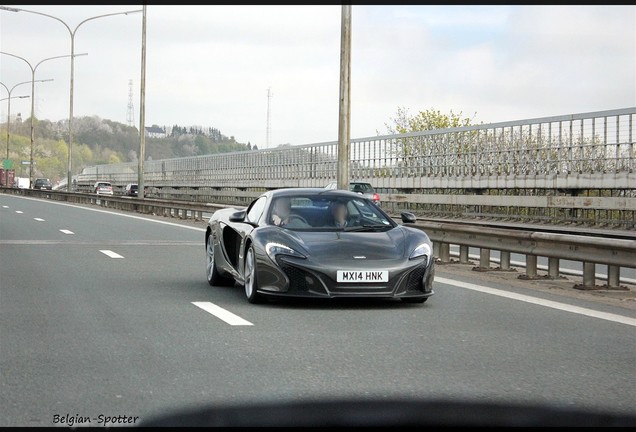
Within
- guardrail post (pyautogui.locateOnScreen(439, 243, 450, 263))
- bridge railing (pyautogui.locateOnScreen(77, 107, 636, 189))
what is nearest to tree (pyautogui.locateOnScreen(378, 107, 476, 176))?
bridge railing (pyautogui.locateOnScreen(77, 107, 636, 189))

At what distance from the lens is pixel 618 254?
11.9 m

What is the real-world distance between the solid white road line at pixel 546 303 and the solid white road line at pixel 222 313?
3269mm

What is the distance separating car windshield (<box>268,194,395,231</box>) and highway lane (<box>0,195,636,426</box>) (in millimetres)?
809

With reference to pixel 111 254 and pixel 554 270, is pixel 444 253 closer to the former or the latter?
pixel 554 270

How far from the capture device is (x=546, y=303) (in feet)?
36.8

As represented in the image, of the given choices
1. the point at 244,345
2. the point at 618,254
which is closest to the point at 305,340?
the point at 244,345

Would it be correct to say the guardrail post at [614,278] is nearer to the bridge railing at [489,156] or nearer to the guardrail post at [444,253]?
the guardrail post at [444,253]

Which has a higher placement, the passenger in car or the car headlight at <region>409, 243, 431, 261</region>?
the passenger in car

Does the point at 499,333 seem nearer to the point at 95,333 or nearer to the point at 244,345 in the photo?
the point at 244,345

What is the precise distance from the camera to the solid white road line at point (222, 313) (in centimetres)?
940

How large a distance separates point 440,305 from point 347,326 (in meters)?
2.02

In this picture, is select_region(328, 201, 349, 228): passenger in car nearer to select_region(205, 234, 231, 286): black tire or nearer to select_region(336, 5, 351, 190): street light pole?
select_region(205, 234, 231, 286): black tire

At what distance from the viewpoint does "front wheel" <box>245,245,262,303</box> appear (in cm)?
1074

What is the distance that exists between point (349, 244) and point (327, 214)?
1.04 meters
